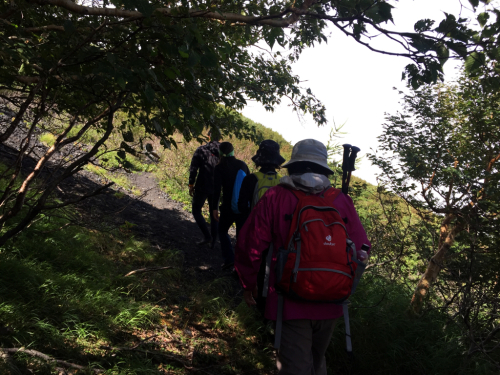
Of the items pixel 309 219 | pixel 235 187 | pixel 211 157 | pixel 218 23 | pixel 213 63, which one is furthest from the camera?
pixel 211 157

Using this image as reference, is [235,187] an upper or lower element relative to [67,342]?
upper

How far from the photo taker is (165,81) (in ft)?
7.63

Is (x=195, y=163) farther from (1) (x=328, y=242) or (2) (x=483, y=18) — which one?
(2) (x=483, y=18)

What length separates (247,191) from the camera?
357 centimetres

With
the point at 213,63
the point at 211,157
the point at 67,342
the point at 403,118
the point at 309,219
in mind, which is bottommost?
the point at 67,342

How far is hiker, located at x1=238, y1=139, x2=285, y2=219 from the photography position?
348 centimetres

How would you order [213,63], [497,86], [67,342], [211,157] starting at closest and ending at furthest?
[213,63], [497,86], [67,342], [211,157]

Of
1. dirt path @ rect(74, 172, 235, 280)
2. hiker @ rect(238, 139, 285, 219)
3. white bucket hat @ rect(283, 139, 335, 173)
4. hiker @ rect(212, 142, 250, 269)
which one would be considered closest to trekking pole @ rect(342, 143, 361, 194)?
white bucket hat @ rect(283, 139, 335, 173)

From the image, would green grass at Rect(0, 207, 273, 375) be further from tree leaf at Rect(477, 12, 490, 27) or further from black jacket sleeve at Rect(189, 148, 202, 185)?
tree leaf at Rect(477, 12, 490, 27)

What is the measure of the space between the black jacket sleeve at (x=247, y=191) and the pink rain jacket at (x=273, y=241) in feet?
4.33

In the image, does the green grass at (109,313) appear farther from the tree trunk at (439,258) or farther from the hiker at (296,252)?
the tree trunk at (439,258)

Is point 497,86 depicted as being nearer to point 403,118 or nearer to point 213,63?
point 213,63

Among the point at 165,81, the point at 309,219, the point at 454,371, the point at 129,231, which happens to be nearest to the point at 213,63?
the point at 165,81

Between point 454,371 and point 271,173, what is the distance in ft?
7.98
